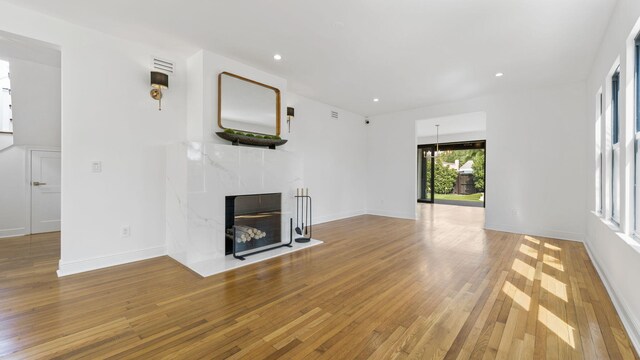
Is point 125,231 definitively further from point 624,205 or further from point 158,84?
point 624,205

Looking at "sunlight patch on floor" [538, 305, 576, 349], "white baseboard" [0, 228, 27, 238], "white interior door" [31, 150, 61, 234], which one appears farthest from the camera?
"white interior door" [31, 150, 61, 234]

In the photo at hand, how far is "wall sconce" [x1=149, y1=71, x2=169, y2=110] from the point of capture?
3398 millimetres

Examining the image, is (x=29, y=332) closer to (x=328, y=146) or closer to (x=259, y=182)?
(x=259, y=182)

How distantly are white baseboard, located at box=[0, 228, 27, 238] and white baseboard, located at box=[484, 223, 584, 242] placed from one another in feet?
28.3

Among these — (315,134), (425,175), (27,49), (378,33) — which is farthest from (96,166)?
(425,175)

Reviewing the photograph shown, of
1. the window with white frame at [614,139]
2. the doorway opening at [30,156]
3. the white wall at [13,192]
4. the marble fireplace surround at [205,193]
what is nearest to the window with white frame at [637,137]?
the window with white frame at [614,139]

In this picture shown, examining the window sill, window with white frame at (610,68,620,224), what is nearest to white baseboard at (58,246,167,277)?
the window sill

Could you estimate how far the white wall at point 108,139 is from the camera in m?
2.97

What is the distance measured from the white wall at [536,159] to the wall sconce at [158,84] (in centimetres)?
549

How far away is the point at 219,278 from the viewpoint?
2.88 m

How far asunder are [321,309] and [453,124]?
7.73m

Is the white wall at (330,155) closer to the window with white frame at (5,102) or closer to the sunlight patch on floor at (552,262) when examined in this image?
the sunlight patch on floor at (552,262)

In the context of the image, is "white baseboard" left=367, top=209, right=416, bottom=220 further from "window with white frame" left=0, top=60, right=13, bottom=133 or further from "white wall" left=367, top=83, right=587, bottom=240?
"window with white frame" left=0, top=60, right=13, bottom=133

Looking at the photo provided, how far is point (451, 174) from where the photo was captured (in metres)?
11.5
